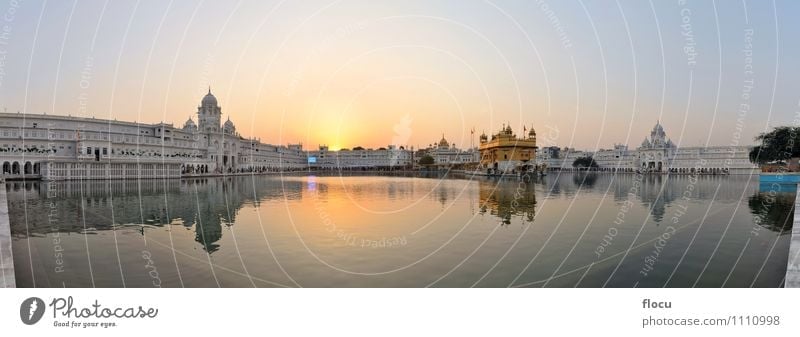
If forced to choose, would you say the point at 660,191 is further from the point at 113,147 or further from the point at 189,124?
the point at 189,124

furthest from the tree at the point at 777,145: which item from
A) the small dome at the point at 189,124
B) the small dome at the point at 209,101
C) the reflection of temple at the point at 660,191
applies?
the small dome at the point at 189,124

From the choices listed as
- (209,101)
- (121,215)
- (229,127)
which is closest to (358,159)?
(229,127)

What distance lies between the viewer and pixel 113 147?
59.7 m

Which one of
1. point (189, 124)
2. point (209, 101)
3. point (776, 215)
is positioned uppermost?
point (209, 101)

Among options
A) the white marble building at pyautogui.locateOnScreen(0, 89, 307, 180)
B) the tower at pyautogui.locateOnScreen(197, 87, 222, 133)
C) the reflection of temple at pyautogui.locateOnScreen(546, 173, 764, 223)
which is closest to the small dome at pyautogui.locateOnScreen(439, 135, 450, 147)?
the white marble building at pyautogui.locateOnScreen(0, 89, 307, 180)

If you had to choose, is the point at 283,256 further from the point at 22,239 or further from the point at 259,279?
the point at 22,239

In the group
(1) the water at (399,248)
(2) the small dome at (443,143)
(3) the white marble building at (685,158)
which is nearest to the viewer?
(1) the water at (399,248)

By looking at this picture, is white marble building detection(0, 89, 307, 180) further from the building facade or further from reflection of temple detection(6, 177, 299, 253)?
the building facade

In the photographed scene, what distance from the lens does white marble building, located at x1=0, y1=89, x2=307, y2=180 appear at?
51406 millimetres

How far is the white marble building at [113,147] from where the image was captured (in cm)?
5141

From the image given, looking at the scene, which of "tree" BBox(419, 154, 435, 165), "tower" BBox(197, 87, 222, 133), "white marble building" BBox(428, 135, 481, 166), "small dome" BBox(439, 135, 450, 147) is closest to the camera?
"tower" BBox(197, 87, 222, 133)

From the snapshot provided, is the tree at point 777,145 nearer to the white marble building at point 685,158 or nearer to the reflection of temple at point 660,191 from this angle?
the reflection of temple at point 660,191
